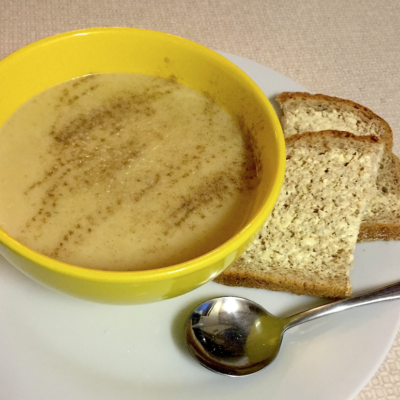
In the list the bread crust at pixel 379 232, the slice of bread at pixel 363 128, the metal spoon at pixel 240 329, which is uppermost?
the slice of bread at pixel 363 128

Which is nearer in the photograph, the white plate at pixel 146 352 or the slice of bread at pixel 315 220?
the white plate at pixel 146 352

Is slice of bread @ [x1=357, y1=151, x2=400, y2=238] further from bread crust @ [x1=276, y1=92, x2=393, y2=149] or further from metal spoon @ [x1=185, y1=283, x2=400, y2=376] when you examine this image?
metal spoon @ [x1=185, y1=283, x2=400, y2=376]

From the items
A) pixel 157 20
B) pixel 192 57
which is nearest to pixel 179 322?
pixel 192 57

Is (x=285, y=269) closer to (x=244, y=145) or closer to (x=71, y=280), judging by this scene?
(x=244, y=145)

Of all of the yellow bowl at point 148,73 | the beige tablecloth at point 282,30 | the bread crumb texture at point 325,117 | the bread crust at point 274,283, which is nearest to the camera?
the yellow bowl at point 148,73

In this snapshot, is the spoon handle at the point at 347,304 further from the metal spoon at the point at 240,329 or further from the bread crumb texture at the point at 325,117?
the bread crumb texture at the point at 325,117

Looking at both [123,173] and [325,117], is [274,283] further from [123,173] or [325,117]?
[325,117]

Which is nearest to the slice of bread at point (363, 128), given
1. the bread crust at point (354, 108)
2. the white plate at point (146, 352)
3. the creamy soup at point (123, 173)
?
the bread crust at point (354, 108)
